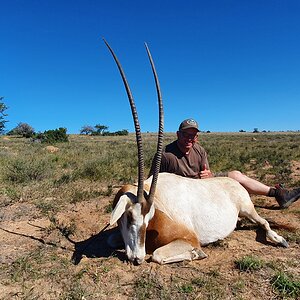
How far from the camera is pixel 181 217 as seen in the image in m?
3.78

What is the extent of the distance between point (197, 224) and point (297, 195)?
263 cm

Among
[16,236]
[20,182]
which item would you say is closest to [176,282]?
[16,236]

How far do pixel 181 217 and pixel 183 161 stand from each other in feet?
5.41

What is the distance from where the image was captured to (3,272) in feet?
11.0

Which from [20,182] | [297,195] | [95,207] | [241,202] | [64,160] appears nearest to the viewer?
[241,202]

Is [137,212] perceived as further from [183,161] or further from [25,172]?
[25,172]

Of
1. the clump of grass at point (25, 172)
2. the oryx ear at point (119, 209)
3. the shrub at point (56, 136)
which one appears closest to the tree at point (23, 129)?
the shrub at point (56, 136)

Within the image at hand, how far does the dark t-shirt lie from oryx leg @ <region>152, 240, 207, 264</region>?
5.86 ft

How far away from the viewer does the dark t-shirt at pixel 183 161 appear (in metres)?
5.22

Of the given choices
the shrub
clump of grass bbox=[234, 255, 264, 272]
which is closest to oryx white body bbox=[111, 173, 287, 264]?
clump of grass bbox=[234, 255, 264, 272]

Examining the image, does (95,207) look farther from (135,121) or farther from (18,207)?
(135,121)

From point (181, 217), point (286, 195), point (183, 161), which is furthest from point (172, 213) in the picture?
point (286, 195)

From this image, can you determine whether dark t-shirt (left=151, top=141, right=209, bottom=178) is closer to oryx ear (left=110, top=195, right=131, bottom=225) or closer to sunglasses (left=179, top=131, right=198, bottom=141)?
sunglasses (left=179, top=131, right=198, bottom=141)

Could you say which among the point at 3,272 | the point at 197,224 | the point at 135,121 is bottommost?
the point at 3,272
